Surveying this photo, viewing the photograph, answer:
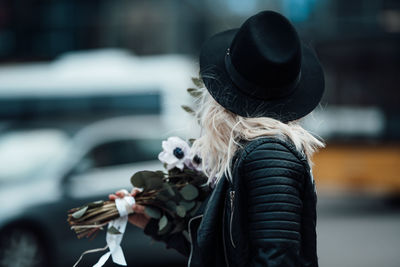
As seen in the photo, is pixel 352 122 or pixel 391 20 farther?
pixel 391 20

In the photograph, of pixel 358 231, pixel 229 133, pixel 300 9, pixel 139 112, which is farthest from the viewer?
pixel 300 9

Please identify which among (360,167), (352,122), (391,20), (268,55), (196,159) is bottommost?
(360,167)

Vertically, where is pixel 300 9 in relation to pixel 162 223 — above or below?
below

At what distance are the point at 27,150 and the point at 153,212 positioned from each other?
14.8 feet

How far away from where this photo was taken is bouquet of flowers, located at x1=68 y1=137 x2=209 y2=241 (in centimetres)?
256

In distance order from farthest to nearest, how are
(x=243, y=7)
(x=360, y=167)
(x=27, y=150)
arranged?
(x=243, y=7)
(x=360, y=167)
(x=27, y=150)

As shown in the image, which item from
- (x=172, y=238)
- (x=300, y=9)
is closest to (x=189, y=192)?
(x=172, y=238)

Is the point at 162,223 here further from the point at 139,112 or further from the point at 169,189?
the point at 139,112

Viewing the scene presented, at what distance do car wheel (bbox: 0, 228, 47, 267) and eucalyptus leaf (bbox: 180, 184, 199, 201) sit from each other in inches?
150

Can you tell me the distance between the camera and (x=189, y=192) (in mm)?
2549

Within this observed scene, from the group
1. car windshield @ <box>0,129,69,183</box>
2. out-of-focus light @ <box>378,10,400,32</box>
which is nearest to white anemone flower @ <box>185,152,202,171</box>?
car windshield @ <box>0,129,69,183</box>

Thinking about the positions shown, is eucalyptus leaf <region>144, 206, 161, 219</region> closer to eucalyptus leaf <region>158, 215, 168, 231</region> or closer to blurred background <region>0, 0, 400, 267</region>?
eucalyptus leaf <region>158, 215, 168, 231</region>

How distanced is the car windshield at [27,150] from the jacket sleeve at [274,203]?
4773mm

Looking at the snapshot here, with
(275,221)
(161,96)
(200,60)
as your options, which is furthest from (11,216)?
(161,96)
